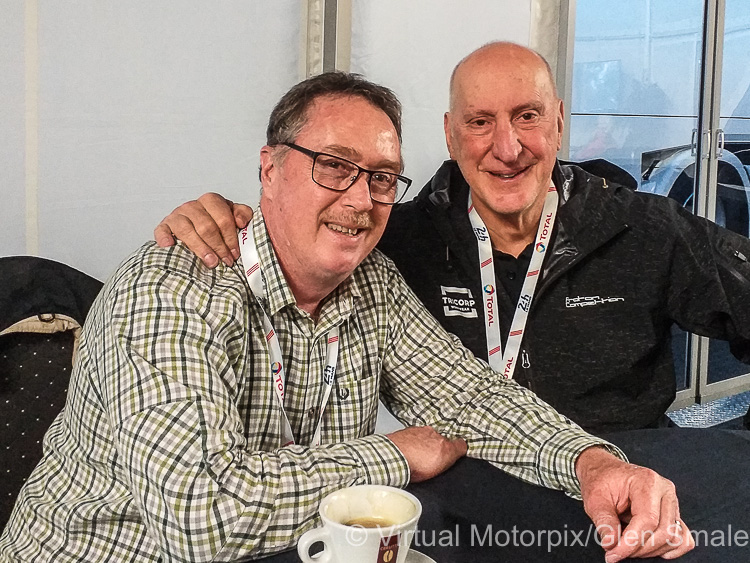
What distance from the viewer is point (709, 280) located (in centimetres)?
211

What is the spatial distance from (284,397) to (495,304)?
77 cm

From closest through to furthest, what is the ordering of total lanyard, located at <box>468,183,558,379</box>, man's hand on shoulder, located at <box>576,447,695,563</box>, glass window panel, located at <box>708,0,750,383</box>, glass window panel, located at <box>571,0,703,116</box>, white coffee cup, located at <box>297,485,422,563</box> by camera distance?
white coffee cup, located at <box>297,485,422,563</box>
man's hand on shoulder, located at <box>576,447,695,563</box>
total lanyard, located at <box>468,183,558,379</box>
glass window panel, located at <box>571,0,703,116</box>
glass window panel, located at <box>708,0,750,383</box>

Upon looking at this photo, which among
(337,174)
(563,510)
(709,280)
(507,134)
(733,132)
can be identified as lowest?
(563,510)

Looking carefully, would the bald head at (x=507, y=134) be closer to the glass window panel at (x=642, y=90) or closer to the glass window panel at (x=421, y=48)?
the glass window panel at (x=421, y=48)

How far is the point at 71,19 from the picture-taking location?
2096 millimetres

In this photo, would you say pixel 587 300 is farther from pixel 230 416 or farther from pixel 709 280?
pixel 230 416

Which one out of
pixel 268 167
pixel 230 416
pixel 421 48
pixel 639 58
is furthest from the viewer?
pixel 639 58

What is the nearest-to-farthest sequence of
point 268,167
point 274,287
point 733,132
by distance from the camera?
1. point 274,287
2. point 268,167
3. point 733,132

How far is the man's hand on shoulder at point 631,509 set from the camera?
A: 3.30 feet

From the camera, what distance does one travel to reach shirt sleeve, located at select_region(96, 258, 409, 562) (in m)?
1.13

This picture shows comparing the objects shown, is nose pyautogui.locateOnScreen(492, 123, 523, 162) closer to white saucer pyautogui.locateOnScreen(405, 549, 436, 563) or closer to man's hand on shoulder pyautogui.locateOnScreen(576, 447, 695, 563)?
man's hand on shoulder pyautogui.locateOnScreen(576, 447, 695, 563)

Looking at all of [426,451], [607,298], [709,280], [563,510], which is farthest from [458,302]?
[563,510]

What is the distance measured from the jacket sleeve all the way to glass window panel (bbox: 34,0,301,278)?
4.39 ft

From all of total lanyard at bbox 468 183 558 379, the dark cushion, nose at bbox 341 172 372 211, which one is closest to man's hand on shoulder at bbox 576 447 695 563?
nose at bbox 341 172 372 211
